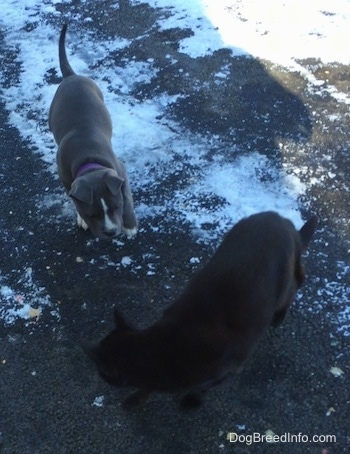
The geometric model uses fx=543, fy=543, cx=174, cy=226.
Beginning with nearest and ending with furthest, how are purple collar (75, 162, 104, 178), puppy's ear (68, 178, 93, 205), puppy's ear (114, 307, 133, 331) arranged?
puppy's ear (114, 307, 133, 331)
puppy's ear (68, 178, 93, 205)
purple collar (75, 162, 104, 178)

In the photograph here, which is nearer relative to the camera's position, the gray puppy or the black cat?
the black cat

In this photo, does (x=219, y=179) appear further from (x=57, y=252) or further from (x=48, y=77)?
(x=48, y=77)

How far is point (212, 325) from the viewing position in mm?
2639

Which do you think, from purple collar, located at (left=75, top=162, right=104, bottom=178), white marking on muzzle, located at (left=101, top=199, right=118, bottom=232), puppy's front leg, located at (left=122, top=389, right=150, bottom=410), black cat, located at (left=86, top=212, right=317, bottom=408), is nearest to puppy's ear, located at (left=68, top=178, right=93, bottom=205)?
white marking on muzzle, located at (left=101, top=199, right=118, bottom=232)

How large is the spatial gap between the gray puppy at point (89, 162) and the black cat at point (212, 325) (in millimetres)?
1140

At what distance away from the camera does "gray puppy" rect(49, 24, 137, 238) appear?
3.78m

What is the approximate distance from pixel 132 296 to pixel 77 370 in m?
0.63

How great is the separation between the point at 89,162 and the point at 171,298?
121cm

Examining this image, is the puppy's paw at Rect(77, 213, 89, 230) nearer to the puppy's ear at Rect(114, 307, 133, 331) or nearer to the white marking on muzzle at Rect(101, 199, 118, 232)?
the white marking on muzzle at Rect(101, 199, 118, 232)

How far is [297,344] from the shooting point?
3285 mm

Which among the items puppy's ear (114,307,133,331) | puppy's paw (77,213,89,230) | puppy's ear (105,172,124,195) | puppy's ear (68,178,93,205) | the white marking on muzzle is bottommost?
puppy's paw (77,213,89,230)

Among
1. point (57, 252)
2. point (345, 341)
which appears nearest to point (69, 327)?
point (57, 252)

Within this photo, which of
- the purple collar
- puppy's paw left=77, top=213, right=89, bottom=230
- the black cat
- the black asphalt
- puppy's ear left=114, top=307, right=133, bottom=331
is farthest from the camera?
puppy's paw left=77, top=213, right=89, bottom=230

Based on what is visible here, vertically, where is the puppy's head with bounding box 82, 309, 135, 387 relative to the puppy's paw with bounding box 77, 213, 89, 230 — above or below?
above
